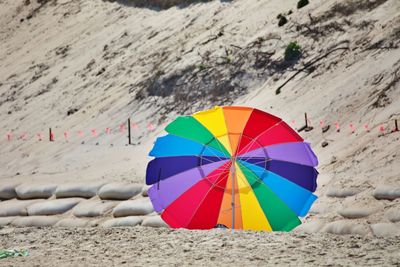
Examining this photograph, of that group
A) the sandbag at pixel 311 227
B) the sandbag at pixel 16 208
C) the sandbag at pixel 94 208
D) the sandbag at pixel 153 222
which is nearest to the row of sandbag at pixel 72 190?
the sandbag at pixel 94 208

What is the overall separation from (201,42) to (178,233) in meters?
20.3

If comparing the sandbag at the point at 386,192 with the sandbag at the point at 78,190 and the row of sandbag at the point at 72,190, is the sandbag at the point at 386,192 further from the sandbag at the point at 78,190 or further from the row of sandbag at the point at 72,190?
the sandbag at the point at 78,190

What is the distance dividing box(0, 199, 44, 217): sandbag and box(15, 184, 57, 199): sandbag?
0.96ft

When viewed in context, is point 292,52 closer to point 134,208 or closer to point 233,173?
point 134,208

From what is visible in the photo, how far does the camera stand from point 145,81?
3103cm

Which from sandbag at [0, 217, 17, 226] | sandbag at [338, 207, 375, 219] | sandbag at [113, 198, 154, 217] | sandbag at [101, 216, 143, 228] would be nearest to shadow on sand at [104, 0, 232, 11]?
sandbag at [0, 217, 17, 226]

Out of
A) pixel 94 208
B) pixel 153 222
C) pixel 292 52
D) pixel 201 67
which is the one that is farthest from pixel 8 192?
pixel 292 52

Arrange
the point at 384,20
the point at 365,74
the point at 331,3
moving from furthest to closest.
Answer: the point at 331,3, the point at 384,20, the point at 365,74

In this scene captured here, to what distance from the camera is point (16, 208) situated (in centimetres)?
2145

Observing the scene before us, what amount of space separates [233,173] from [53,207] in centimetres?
1128

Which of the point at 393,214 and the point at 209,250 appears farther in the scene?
the point at 393,214

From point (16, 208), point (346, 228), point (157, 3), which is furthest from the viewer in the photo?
point (157, 3)

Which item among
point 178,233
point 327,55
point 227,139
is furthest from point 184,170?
point 327,55

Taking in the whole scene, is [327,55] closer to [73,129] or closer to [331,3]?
[331,3]
